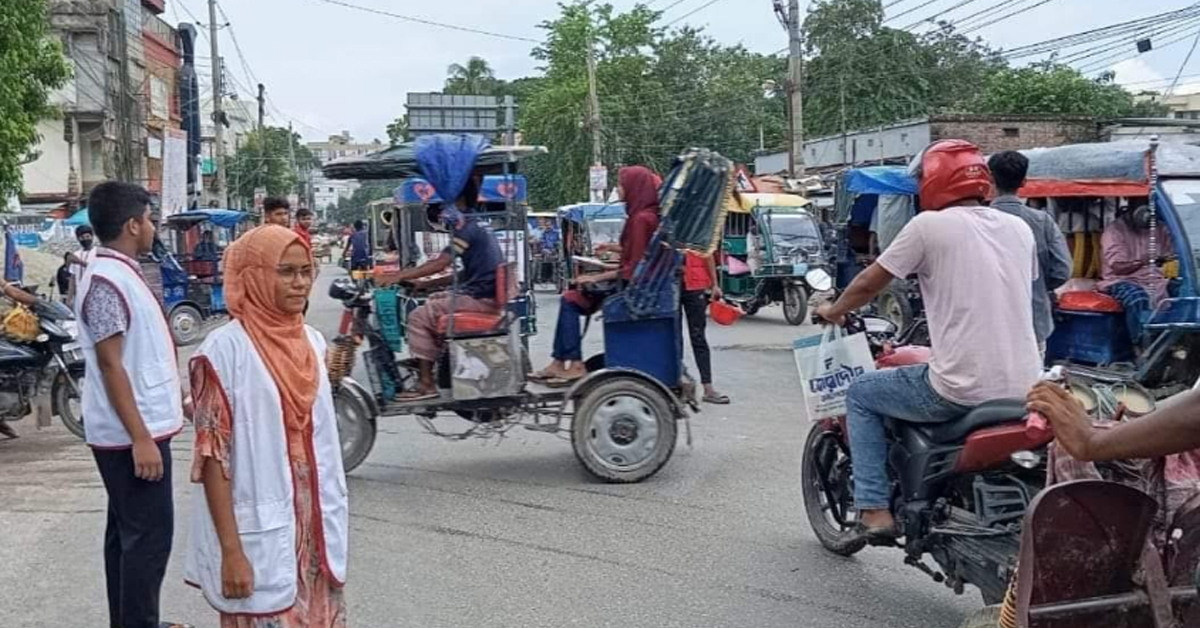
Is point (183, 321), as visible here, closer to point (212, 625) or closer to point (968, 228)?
point (212, 625)

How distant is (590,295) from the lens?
756 centimetres

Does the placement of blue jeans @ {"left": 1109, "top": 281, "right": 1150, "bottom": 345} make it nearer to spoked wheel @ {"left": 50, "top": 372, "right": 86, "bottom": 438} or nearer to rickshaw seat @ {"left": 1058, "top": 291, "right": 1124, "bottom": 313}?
rickshaw seat @ {"left": 1058, "top": 291, "right": 1124, "bottom": 313}

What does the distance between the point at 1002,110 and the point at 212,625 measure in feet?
116

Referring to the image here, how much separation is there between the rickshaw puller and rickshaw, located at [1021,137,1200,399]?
438cm

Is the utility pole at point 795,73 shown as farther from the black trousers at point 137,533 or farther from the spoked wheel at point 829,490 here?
the black trousers at point 137,533

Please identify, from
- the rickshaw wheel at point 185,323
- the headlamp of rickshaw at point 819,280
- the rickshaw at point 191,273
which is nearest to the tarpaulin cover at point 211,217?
the rickshaw at point 191,273

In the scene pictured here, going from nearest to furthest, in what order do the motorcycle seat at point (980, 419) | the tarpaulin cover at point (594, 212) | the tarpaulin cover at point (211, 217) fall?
the motorcycle seat at point (980, 419) < the tarpaulin cover at point (211, 217) < the tarpaulin cover at point (594, 212)

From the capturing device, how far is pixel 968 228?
4293 mm

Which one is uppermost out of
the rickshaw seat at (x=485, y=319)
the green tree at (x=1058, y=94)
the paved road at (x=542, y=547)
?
the green tree at (x=1058, y=94)

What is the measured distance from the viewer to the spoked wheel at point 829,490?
5.32 meters

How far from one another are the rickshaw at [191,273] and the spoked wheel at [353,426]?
27.4 ft

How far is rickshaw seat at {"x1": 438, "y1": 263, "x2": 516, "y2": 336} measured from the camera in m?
7.16

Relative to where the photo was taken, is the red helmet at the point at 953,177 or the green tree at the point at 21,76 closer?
the red helmet at the point at 953,177

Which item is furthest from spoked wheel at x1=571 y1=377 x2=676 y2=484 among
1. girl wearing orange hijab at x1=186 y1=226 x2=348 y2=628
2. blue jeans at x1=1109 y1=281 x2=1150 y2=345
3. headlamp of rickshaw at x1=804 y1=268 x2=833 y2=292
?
blue jeans at x1=1109 y1=281 x2=1150 y2=345
